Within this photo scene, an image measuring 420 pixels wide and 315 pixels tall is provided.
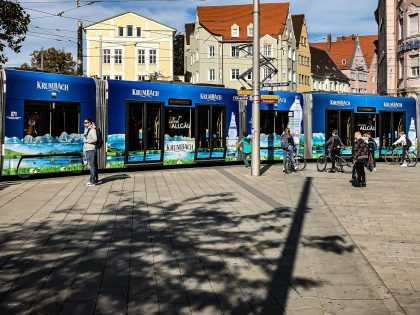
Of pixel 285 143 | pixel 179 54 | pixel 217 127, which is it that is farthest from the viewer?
pixel 179 54

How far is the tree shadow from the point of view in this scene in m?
4.77

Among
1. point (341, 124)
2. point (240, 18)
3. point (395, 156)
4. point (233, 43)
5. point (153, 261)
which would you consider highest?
point (240, 18)

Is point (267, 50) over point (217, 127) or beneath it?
over

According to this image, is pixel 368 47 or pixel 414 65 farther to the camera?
pixel 368 47

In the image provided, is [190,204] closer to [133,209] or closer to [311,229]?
[133,209]

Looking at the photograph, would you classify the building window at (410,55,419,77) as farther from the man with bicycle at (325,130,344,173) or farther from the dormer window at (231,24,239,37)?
the dormer window at (231,24,239,37)

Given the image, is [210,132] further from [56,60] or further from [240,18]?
[240,18]

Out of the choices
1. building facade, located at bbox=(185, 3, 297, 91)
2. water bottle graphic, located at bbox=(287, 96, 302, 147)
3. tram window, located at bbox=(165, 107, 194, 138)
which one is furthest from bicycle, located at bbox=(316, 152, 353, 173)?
building facade, located at bbox=(185, 3, 297, 91)

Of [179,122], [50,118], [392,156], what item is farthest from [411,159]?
[50,118]

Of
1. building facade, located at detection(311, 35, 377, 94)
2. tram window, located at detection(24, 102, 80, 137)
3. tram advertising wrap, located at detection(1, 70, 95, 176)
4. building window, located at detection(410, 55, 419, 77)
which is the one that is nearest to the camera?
tram advertising wrap, located at detection(1, 70, 95, 176)

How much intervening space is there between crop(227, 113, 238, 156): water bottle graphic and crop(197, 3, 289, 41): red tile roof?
51622 millimetres

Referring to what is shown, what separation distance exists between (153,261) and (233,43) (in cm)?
6629

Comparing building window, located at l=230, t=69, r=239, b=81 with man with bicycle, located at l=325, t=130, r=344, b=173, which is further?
building window, located at l=230, t=69, r=239, b=81

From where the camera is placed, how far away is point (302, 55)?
80750mm
